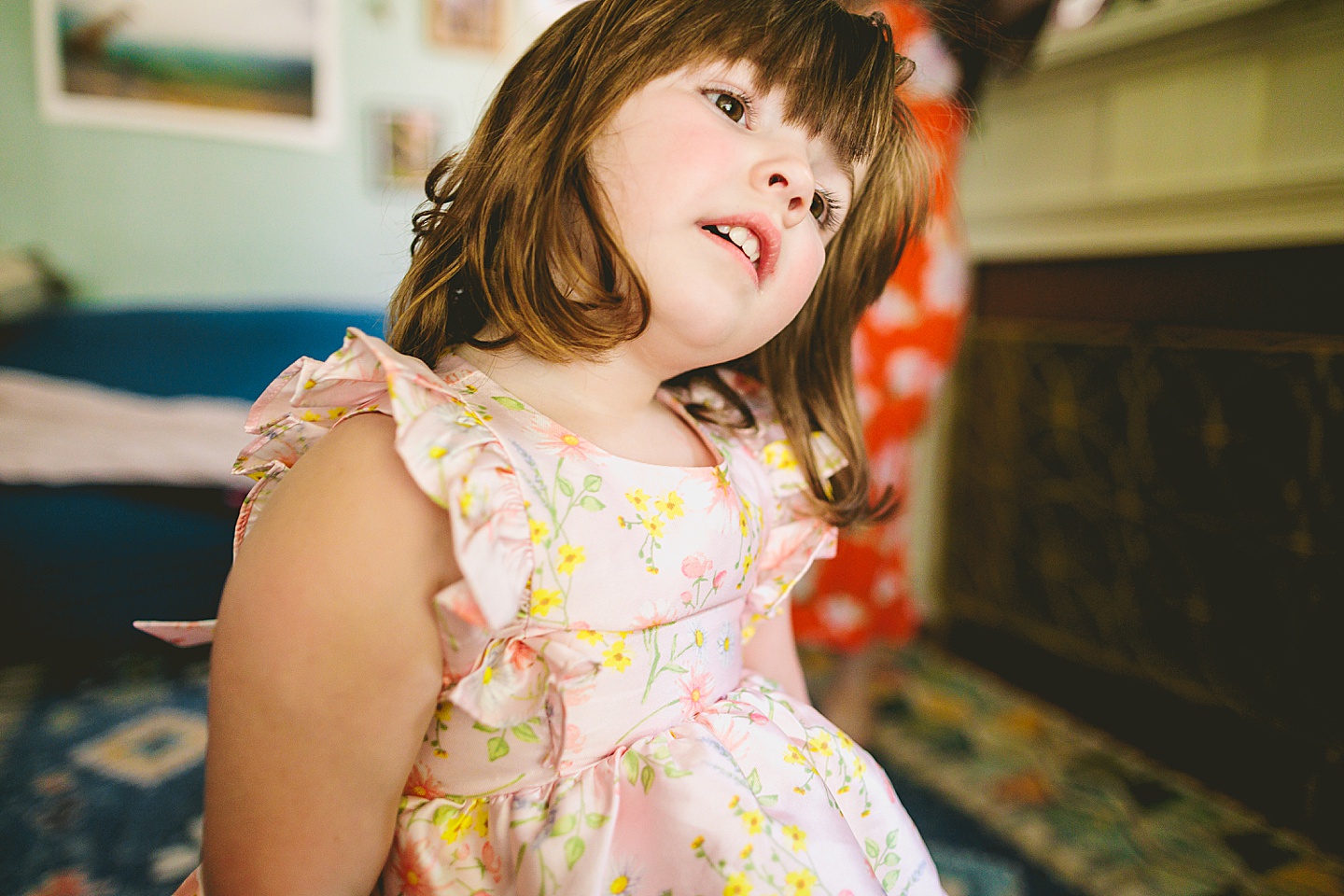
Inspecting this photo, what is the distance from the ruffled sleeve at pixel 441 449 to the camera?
41 centimetres

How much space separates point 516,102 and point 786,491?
1.18 feet

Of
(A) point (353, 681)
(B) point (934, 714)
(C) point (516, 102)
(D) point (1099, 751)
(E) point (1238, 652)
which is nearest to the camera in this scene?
(A) point (353, 681)

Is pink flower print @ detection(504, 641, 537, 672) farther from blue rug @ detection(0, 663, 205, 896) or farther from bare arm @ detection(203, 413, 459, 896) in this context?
blue rug @ detection(0, 663, 205, 896)

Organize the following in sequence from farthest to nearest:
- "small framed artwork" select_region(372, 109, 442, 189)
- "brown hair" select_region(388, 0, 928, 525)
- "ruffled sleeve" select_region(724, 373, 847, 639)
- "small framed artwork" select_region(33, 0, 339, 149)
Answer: "small framed artwork" select_region(372, 109, 442, 189), "small framed artwork" select_region(33, 0, 339, 149), "ruffled sleeve" select_region(724, 373, 847, 639), "brown hair" select_region(388, 0, 928, 525)

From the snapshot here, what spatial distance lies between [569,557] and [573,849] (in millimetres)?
160

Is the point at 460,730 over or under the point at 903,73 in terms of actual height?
under

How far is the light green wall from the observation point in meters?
1.89

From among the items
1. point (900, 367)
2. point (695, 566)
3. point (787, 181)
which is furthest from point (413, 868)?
point (900, 367)

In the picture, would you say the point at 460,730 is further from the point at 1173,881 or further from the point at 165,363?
the point at 165,363

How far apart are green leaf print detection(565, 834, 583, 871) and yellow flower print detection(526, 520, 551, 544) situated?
17 cm

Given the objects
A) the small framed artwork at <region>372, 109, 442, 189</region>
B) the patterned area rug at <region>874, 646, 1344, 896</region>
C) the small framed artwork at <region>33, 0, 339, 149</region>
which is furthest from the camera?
the small framed artwork at <region>372, 109, 442, 189</region>

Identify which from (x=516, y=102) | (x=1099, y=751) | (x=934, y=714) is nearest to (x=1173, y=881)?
(x=1099, y=751)

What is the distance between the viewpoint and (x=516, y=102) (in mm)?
572

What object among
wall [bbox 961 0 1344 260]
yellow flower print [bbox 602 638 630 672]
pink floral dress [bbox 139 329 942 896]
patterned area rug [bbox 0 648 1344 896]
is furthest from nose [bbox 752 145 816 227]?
wall [bbox 961 0 1344 260]
